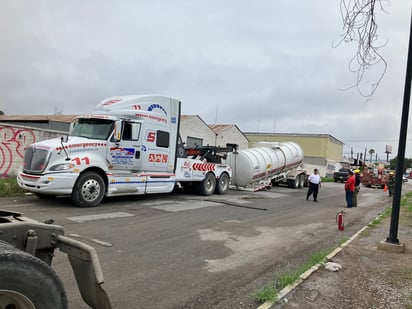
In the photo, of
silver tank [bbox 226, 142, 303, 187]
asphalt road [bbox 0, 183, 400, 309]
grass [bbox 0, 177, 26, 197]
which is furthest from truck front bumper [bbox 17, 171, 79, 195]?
silver tank [bbox 226, 142, 303, 187]

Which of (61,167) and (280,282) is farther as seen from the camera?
(61,167)

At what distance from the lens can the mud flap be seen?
291cm

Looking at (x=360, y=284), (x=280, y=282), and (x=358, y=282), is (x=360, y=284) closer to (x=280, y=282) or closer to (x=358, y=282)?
(x=358, y=282)

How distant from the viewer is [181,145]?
1509cm

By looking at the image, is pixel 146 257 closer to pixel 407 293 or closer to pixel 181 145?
pixel 407 293

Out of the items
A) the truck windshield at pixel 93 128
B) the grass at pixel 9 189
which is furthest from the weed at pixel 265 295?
the grass at pixel 9 189

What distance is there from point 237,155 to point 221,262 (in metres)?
15.5

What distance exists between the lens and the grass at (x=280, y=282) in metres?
4.59

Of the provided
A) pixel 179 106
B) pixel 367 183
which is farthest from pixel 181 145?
pixel 367 183

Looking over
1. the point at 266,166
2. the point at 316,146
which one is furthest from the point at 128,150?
the point at 316,146

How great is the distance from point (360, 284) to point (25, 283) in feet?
14.8

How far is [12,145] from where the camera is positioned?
14.7m

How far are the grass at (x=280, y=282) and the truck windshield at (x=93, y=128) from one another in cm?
776

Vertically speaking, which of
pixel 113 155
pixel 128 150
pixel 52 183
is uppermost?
pixel 128 150
